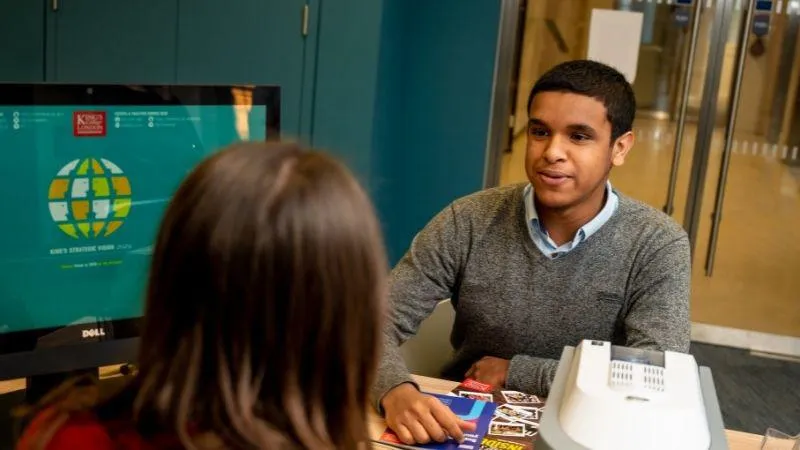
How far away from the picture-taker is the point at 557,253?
186 cm

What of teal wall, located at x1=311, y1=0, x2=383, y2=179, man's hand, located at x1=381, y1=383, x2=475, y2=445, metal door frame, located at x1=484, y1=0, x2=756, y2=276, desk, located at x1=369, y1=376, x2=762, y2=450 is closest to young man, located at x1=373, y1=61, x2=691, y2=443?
desk, located at x1=369, y1=376, x2=762, y2=450

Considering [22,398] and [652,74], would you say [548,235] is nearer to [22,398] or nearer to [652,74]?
[22,398]

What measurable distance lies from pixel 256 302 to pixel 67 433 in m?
0.24

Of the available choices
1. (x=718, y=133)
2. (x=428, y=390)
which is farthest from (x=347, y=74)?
(x=428, y=390)

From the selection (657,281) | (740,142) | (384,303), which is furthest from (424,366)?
Result: (740,142)

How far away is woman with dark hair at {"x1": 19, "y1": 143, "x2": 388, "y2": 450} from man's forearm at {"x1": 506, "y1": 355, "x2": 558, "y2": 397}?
2.81ft

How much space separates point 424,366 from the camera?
1.96m

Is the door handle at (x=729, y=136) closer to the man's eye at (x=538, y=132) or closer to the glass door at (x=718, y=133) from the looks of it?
the glass door at (x=718, y=133)

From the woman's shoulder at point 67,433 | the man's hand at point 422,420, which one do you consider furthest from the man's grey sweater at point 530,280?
the woman's shoulder at point 67,433

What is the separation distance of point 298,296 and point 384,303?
0.34 feet

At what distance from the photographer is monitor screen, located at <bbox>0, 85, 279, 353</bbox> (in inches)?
47.9

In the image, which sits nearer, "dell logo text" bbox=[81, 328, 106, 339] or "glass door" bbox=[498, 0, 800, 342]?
"dell logo text" bbox=[81, 328, 106, 339]

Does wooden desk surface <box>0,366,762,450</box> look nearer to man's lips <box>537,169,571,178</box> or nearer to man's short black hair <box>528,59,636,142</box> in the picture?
man's lips <box>537,169,571,178</box>

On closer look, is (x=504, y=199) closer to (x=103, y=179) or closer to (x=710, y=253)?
(x=103, y=179)
